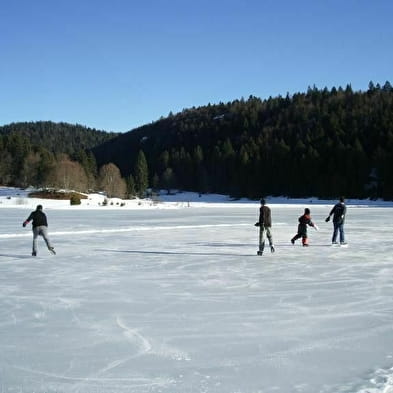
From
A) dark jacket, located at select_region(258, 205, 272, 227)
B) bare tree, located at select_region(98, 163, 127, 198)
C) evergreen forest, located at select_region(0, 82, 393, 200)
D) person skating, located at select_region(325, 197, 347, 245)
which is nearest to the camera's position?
dark jacket, located at select_region(258, 205, 272, 227)

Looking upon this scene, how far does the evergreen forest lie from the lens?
8231cm

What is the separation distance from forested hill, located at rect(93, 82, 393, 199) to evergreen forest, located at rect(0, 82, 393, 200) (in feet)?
0.80

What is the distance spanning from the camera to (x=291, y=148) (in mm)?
109125

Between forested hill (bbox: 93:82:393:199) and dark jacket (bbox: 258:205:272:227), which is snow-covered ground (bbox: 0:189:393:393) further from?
forested hill (bbox: 93:82:393:199)

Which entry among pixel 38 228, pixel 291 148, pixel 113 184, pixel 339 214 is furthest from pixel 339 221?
pixel 291 148

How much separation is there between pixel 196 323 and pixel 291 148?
A: 4185 inches

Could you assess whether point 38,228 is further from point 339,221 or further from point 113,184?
point 113,184

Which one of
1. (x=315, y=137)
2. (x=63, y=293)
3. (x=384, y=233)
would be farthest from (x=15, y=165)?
(x=63, y=293)

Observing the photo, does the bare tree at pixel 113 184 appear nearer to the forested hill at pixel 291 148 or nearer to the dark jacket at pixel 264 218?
the forested hill at pixel 291 148

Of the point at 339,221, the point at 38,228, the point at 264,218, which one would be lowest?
the point at 38,228

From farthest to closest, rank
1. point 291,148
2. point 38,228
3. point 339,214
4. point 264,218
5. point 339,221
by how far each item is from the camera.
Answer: point 291,148
point 339,214
point 339,221
point 264,218
point 38,228

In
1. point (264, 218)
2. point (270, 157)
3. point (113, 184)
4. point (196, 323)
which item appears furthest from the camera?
point (270, 157)

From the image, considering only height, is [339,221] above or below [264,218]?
below

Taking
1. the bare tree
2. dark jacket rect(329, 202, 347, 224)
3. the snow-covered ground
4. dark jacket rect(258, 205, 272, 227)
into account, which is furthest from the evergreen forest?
the snow-covered ground
